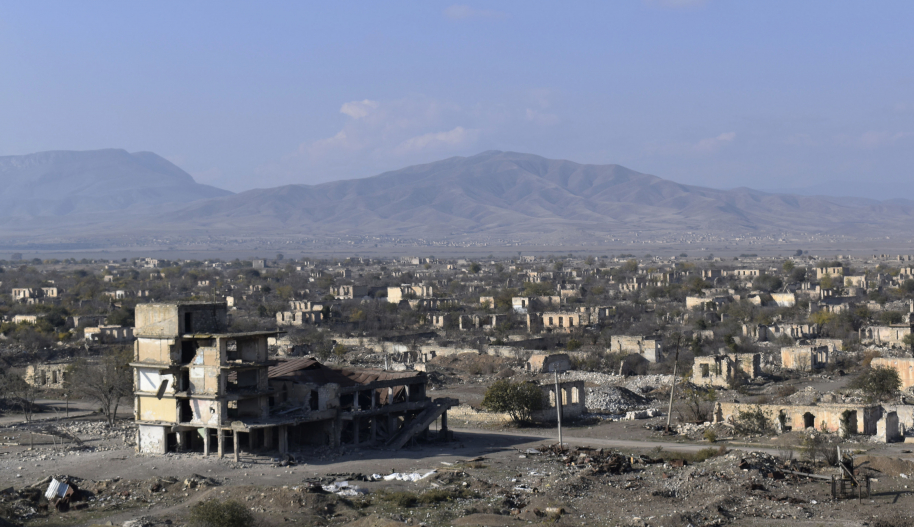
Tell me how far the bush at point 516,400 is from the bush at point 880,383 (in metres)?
10.7

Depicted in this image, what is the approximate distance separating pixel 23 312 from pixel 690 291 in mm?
47890

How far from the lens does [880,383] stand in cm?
3462

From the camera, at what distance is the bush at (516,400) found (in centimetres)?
3375

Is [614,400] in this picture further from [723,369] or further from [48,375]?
[48,375]

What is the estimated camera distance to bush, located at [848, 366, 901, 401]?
34.6 m

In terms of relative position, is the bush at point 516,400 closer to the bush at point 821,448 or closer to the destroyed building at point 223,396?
the destroyed building at point 223,396

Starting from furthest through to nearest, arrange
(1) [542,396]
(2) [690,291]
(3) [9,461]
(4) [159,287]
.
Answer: (4) [159,287], (2) [690,291], (1) [542,396], (3) [9,461]

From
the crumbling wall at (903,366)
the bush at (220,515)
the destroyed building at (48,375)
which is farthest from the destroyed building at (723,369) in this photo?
the destroyed building at (48,375)

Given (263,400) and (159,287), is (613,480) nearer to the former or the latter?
(263,400)

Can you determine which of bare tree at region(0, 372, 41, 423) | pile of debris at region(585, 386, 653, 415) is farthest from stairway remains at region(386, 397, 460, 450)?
bare tree at region(0, 372, 41, 423)

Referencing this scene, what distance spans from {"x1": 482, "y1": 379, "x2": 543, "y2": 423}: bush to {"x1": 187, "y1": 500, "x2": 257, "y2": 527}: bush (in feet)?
47.4

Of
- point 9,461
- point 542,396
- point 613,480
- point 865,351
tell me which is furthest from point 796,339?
point 9,461

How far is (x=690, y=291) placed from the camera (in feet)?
Answer: 271

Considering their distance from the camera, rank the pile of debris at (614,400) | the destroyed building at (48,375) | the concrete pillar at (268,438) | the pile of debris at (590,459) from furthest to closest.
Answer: the destroyed building at (48,375) → the pile of debris at (614,400) → the concrete pillar at (268,438) → the pile of debris at (590,459)
